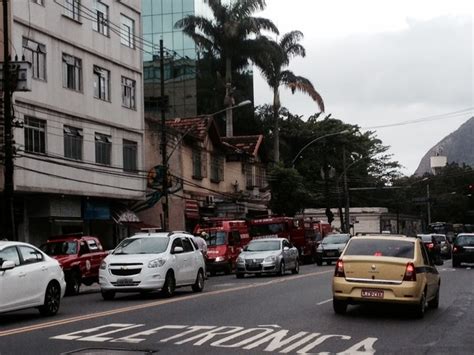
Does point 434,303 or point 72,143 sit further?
point 72,143

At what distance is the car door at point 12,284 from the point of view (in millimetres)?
13109

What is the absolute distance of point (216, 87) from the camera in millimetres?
53938

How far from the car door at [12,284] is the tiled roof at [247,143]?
41064 mm

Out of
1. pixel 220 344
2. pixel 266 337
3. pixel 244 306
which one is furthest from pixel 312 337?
pixel 244 306

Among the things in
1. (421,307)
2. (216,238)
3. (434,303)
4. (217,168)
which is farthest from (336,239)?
(421,307)

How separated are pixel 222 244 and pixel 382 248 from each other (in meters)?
19.8

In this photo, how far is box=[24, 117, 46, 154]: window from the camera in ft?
98.4

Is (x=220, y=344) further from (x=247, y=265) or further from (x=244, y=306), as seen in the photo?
(x=247, y=265)

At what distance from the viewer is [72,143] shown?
33250mm

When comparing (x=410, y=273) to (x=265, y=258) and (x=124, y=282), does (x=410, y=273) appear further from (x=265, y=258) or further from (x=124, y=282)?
(x=265, y=258)

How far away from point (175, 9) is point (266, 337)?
60981 mm

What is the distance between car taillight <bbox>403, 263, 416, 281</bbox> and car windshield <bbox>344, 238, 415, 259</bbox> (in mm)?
311

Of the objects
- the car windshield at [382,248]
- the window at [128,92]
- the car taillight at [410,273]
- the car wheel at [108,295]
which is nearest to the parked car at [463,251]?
the window at [128,92]

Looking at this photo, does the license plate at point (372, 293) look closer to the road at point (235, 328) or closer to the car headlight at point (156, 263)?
the road at point (235, 328)
